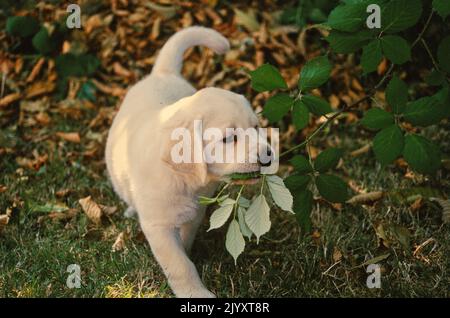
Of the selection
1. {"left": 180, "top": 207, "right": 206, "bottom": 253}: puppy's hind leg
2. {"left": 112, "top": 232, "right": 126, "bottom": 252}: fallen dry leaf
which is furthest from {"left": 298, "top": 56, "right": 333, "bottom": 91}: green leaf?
{"left": 112, "top": 232, "right": 126, "bottom": 252}: fallen dry leaf

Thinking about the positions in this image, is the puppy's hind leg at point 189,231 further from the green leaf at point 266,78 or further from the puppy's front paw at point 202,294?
the green leaf at point 266,78

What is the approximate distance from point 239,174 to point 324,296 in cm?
64

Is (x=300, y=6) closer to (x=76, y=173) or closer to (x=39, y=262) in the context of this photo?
(x=76, y=173)

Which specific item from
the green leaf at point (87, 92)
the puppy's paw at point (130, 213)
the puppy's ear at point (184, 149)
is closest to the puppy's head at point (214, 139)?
Result: the puppy's ear at point (184, 149)

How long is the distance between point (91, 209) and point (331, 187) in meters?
1.41

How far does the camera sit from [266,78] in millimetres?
2355

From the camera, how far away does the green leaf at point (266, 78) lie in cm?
235

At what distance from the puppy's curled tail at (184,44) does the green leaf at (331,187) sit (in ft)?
3.28

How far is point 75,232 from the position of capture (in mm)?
3133

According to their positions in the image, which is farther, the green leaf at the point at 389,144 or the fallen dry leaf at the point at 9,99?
the fallen dry leaf at the point at 9,99

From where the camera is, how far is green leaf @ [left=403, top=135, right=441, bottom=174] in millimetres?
2301

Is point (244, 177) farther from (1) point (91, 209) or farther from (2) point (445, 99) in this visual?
(1) point (91, 209)

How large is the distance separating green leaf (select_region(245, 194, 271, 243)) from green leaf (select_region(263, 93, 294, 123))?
34cm

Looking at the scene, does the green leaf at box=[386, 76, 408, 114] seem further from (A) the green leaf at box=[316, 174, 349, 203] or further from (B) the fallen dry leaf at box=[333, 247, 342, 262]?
(B) the fallen dry leaf at box=[333, 247, 342, 262]
